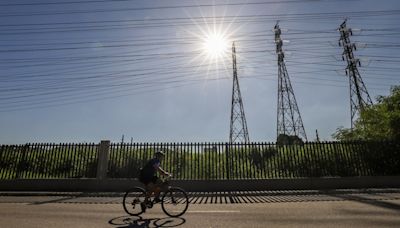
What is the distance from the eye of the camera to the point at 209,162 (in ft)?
50.9

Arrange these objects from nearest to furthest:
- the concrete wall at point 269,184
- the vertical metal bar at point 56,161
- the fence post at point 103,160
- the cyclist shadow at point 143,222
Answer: the cyclist shadow at point 143,222
the concrete wall at point 269,184
the fence post at point 103,160
the vertical metal bar at point 56,161

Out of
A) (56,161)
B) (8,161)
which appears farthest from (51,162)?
(8,161)

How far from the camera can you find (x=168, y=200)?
7660mm

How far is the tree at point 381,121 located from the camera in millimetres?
18688

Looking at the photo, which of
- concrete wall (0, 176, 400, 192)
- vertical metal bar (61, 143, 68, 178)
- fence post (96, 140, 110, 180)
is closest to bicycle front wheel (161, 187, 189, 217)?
concrete wall (0, 176, 400, 192)

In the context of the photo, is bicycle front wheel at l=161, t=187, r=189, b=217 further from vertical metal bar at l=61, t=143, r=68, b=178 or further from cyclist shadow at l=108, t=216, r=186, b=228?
vertical metal bar at l=61, t=143, r=68, b=178

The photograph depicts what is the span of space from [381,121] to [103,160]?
1837cm

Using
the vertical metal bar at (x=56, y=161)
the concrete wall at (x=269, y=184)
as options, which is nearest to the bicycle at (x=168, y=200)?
the concrete wall at (x=269, y=184)

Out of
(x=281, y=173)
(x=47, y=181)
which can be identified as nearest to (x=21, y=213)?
(x=47, y=181)

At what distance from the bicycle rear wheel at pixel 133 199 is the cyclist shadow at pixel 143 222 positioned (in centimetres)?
46

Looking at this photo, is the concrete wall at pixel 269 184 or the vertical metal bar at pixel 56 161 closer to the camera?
the concrete wall at pixel 269 184

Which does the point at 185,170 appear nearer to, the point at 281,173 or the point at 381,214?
the point at 281,173

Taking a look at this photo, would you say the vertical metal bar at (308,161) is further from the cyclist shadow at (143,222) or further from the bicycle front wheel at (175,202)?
the cyclist shadow at (143,222)

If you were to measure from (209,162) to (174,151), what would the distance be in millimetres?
2006
